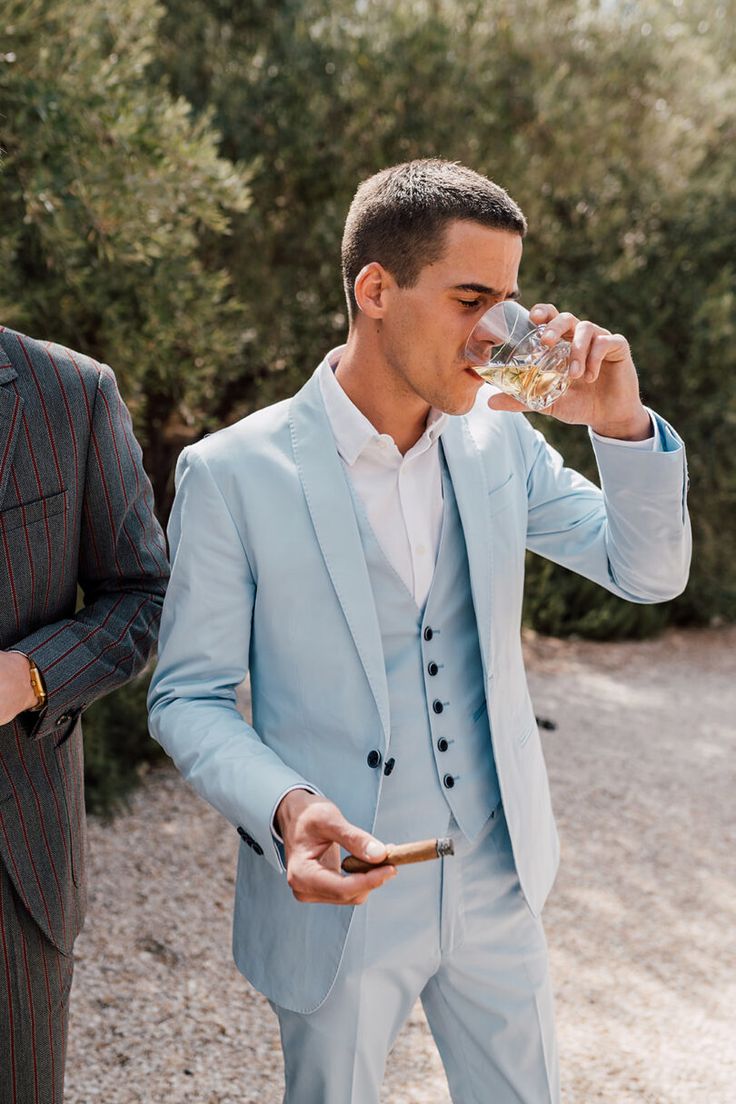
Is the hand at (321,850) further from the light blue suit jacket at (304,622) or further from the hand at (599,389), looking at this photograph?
the hand at (599,389)

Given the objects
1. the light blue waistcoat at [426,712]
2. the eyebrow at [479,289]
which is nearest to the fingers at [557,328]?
the eyebrow at [479,289]

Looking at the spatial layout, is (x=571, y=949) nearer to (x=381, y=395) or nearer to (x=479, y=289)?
(x=381, y=395)

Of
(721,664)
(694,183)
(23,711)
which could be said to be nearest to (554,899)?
(23,711)

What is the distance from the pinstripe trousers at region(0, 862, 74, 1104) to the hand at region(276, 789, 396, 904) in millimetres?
532

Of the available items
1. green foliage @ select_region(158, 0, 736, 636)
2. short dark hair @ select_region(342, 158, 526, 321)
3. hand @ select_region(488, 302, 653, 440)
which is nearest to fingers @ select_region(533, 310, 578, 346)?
hand @ select_region(488, 302, 653, 440)

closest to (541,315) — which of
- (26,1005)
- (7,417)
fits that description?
(7,417)

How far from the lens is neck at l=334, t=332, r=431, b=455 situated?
2.05 m

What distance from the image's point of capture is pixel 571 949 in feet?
14.2

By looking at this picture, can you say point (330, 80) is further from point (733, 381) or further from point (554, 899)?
point (554, 899)

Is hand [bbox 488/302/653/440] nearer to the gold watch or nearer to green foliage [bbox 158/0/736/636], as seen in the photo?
the gold watch

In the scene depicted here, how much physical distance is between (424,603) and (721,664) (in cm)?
748

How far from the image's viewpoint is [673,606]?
32.4ft

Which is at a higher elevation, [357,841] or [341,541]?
[341,541]

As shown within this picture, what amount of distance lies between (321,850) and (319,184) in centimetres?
599
